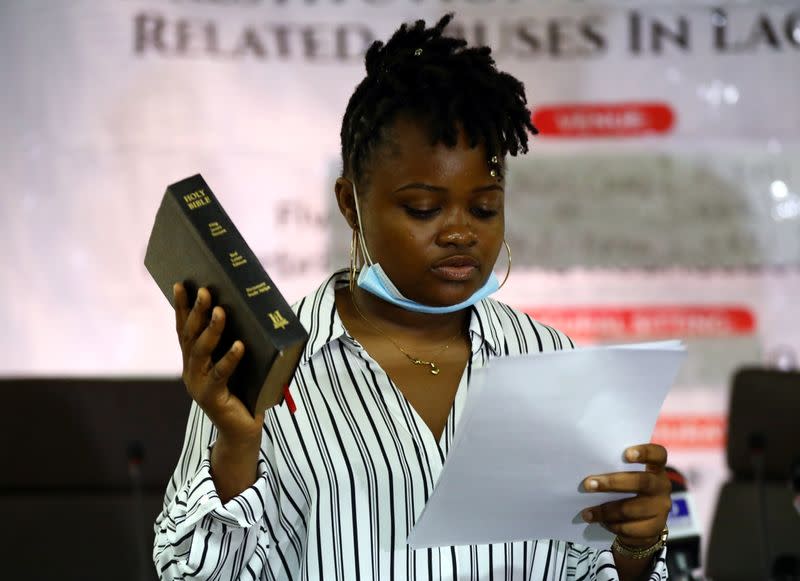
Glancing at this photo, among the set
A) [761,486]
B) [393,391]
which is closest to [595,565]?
[393,391]

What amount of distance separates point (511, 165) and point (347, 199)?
2.16 metres

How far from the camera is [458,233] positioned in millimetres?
1348

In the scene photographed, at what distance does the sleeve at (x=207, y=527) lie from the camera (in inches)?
46.3

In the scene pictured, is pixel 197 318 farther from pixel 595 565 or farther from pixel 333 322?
pixel 595 565

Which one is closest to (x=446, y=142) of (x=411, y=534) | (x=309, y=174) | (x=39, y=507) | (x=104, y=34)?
(x=411, y=534)

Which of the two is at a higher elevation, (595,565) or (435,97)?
(435,97)

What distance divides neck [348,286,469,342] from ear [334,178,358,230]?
102 mm

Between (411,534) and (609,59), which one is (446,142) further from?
(609,59)

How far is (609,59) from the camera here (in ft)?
11.8

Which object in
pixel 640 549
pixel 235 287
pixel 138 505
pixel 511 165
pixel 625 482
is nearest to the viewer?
pixel 235 287

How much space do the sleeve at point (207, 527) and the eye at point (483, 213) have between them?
42 centimetres

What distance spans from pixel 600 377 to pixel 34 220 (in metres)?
2.76

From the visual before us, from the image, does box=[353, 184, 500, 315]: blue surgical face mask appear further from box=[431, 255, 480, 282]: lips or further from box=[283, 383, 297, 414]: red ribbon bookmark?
box=[283, 383, 297, 414]: red ribbon bookmark

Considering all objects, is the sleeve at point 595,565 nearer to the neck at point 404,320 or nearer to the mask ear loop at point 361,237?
the neck at point 404,320
